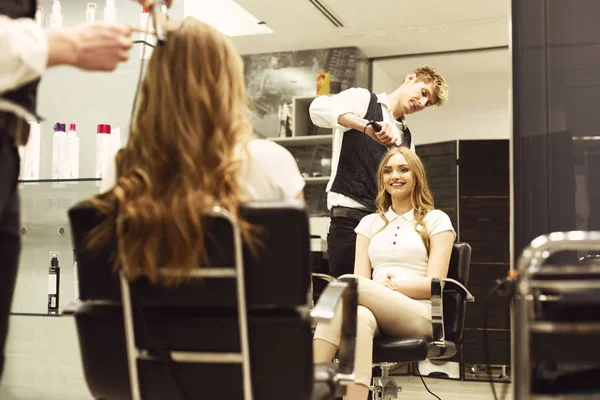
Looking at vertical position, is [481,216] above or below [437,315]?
above

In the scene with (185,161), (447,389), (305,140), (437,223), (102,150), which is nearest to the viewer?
(185,161)

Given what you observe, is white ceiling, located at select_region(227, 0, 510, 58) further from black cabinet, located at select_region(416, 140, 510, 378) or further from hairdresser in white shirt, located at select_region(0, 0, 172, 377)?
hairdresser in white shirt, located at select_region(0, 0, 172, 377)

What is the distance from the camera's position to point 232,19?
6.25m

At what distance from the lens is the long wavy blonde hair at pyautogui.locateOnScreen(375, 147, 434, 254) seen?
128 inches

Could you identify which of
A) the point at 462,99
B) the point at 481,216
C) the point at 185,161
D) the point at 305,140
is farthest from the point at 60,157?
the point at 462,99

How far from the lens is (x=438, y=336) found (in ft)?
9.03

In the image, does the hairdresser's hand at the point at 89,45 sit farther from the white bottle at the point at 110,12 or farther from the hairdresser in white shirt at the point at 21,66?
the white bottle at the point at 110,12

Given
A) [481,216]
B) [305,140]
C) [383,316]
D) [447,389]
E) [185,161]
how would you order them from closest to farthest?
[185,161]
[383,316]
[447,389]
[481,216]
[305,140]

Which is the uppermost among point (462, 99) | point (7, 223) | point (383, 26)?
point (383, 26)

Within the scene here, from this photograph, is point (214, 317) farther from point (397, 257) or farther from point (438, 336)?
point (397, 257)

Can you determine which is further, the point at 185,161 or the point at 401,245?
the point at 401,245

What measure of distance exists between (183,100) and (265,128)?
5649 millimetres

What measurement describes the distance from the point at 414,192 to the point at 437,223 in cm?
23

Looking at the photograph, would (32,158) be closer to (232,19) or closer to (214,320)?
(214,320)
